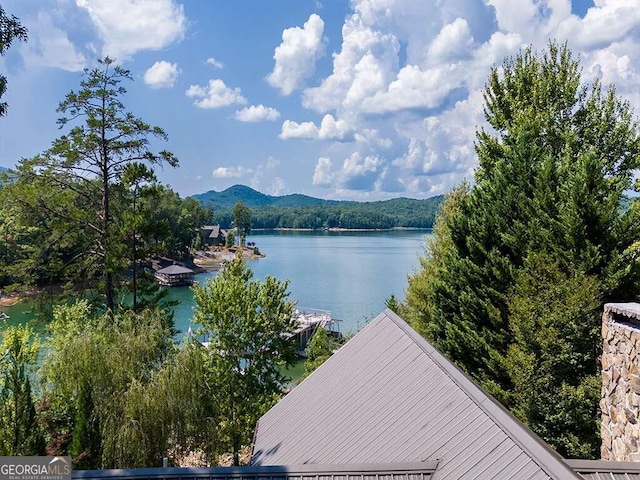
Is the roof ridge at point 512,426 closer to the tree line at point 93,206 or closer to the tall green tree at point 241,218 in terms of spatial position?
the tree line at point 93,206

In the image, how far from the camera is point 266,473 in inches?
203

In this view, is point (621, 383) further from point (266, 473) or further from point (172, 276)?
point (172, 276)

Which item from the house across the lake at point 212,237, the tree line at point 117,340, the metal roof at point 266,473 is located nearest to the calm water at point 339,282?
the tree line at point 117,340

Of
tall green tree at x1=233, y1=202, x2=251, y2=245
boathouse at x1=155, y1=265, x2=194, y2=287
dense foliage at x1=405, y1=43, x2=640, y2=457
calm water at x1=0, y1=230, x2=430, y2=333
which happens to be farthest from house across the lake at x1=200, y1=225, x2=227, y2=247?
dense foliage at x1=405, y1=43, x2=640, y2=457

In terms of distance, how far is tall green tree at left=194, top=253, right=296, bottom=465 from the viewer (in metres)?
15.5

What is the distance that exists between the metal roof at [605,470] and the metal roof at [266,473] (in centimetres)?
182

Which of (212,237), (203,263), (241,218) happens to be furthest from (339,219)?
(203,263)

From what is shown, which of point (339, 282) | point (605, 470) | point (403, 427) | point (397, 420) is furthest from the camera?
point (339, 282)

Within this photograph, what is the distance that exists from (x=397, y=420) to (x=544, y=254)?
705cm

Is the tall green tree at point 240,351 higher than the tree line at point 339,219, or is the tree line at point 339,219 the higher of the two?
the tree line at point 339,219

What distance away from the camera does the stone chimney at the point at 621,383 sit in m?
7.61

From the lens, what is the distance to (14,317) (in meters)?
36.4

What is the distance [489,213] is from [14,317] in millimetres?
36453

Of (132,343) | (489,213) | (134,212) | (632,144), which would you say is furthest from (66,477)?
(632,144)
